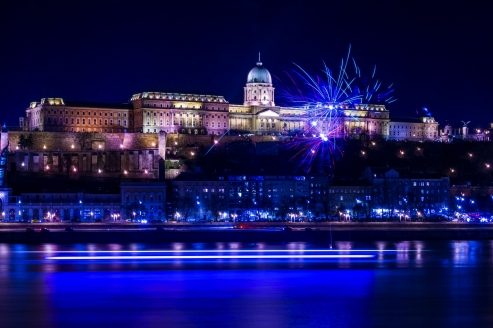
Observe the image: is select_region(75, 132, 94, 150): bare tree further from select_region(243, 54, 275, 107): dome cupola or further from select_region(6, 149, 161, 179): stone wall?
select_region(243, 54, 275, 107): dome cupola

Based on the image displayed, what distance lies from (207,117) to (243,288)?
57531 millimetres

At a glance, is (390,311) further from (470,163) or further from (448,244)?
(470,163)

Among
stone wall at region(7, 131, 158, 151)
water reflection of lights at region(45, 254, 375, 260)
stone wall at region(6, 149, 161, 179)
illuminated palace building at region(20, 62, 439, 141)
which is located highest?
illuminated palace building at region(20, 62, 439, 141)

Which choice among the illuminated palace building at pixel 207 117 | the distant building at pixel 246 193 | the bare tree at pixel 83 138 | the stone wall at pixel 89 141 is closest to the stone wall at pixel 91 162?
the stone wall at pixel 89 141

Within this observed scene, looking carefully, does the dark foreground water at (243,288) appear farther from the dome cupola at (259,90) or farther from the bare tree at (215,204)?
the dome cupola at (259,90)

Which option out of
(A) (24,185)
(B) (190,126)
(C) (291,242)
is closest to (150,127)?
(B) (190,126)

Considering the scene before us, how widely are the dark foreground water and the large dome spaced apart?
5928 cm

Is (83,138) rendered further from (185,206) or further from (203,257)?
(203,257)

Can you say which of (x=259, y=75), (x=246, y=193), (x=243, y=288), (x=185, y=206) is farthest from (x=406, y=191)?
(x=259, y=75)

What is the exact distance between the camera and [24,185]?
159 feet

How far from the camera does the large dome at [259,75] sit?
84812mm

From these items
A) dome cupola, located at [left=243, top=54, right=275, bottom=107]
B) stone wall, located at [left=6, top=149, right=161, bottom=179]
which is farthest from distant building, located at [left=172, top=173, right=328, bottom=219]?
dome cupola, located at [left=243, top=54, right=275, bottom=107]

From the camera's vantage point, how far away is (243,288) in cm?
1838

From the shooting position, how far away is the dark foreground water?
1532cm
